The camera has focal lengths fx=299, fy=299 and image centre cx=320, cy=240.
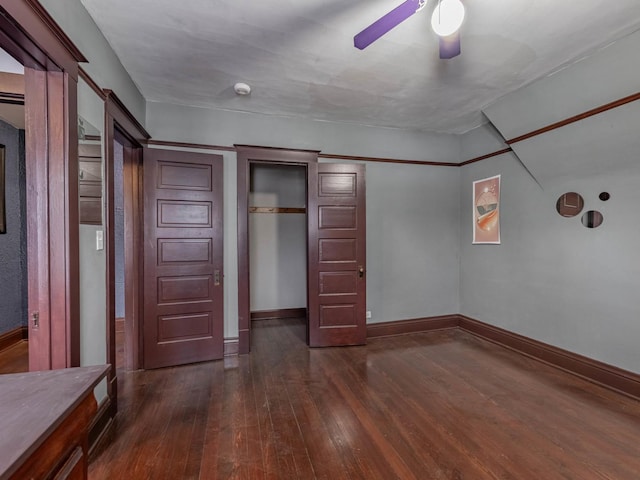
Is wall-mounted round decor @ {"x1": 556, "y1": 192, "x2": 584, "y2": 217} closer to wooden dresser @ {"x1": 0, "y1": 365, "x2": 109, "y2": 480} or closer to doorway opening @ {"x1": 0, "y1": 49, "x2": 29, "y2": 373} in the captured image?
wooden dresser @ {"x1": 0, "y1": 365, "x2": 109, "y2": 480}

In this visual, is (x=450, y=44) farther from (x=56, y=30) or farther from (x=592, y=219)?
(x=592, y=219)

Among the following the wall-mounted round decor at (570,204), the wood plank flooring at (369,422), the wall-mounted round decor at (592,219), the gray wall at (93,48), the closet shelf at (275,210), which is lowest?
the wood plank flooring at (369,422)

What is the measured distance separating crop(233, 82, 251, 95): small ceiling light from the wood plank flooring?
285cm

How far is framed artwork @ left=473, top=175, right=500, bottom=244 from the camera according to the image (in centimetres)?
384

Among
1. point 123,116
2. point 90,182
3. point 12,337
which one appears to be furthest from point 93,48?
point 12,337

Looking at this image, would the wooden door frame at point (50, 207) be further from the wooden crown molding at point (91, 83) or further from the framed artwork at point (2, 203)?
the framed artwork at point (2, 203)

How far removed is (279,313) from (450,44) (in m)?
4.38

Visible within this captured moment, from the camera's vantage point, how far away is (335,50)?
2.40 m

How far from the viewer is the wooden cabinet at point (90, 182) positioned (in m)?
1.91

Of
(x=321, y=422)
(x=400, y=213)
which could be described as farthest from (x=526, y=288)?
(x=321, y=422)

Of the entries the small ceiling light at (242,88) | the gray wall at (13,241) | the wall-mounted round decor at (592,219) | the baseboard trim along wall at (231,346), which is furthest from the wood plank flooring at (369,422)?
the small ceiling light at (242,88)

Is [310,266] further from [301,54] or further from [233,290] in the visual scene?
[301,54]

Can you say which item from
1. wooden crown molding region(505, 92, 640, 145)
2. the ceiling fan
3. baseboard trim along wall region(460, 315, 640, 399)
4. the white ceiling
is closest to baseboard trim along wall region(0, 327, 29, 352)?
the white ceiling

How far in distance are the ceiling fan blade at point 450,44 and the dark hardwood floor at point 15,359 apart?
14.6 feet
